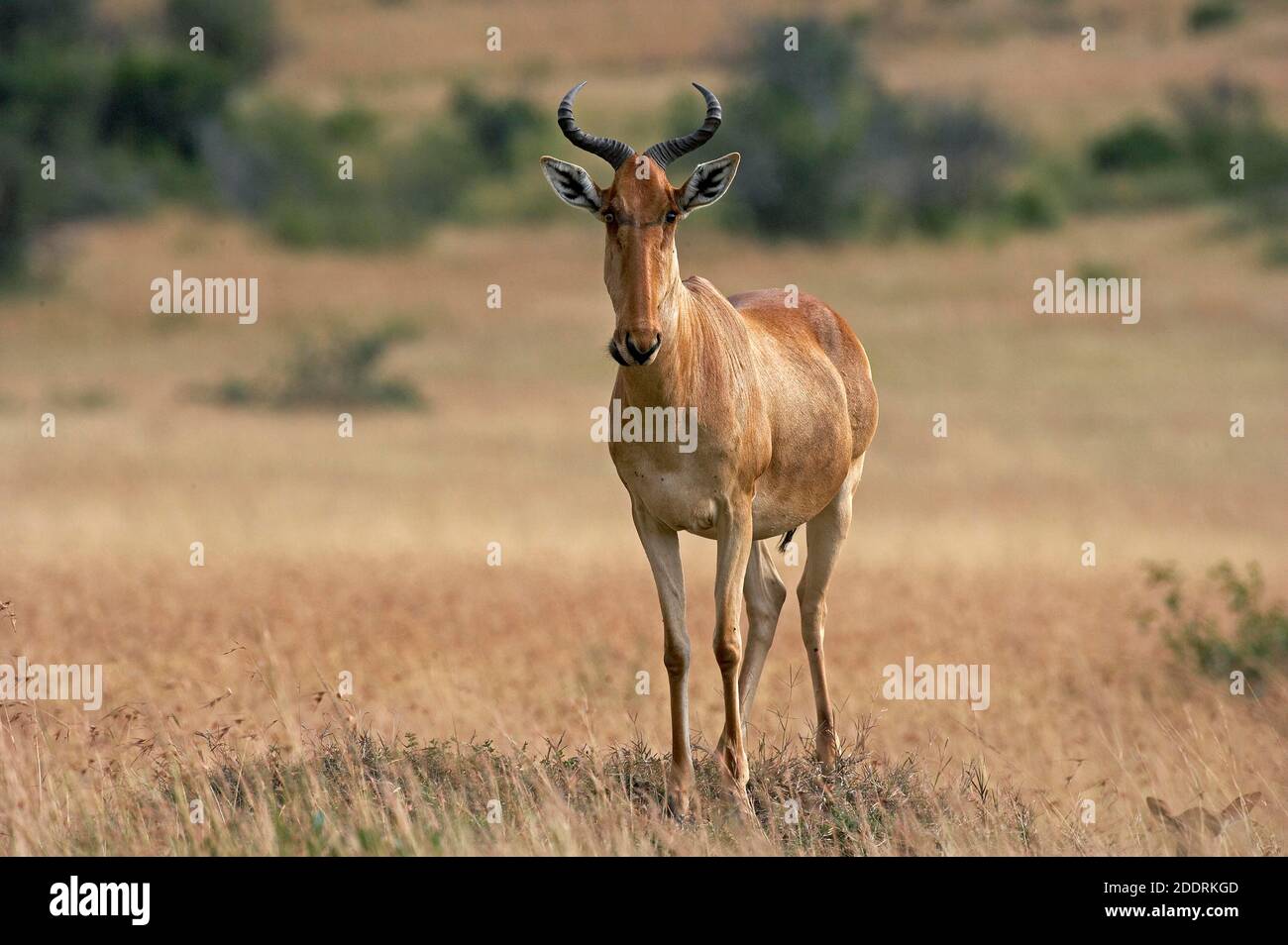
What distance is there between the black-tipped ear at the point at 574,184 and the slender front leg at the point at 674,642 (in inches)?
64.2

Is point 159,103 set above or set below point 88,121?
above

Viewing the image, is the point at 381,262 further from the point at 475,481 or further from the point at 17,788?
the point at 17,788

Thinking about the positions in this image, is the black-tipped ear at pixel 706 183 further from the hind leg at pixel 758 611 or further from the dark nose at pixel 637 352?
the hind leg at pixel 758 611

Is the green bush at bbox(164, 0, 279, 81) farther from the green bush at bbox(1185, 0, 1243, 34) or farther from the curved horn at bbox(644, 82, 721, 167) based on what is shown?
the curved horn at bbox(644, 82, 721, 167)

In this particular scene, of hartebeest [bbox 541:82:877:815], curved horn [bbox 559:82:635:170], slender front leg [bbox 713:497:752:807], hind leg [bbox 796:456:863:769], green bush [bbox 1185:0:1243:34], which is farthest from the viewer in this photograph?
green bush [bbox 1185:0:1243:34]

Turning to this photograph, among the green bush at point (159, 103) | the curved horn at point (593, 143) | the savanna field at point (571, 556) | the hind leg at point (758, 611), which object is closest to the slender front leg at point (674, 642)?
the savanna field at point (571, 556)

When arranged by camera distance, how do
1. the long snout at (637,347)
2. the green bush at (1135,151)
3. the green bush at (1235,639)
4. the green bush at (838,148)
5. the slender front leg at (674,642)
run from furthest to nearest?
the green bush at (1135,151) < the green bush at (838,148) < the green bush at (1235,639) < the slender front leg at (674,642) < the long snout at (637,347)

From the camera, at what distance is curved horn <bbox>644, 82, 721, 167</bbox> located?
416 inches

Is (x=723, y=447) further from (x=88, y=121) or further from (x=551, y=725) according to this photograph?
(x=88, y=121)

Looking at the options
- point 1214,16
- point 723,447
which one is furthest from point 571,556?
point 1214,16

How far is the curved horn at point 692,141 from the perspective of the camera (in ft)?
34.7

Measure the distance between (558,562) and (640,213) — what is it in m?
16.4

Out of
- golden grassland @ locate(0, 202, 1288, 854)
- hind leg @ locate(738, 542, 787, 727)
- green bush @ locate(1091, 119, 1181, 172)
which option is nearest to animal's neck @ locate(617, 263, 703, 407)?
hind leg @ locate(738, 542, 787, 727)

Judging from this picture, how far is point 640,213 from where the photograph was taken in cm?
1028
